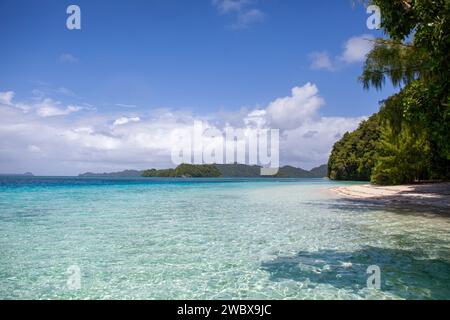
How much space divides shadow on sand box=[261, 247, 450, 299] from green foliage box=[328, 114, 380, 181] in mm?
63508

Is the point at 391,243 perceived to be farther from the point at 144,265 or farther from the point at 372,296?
the point at 144,265

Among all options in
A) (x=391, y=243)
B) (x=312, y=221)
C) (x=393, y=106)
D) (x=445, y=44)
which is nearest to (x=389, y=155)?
(x=393, y=106)

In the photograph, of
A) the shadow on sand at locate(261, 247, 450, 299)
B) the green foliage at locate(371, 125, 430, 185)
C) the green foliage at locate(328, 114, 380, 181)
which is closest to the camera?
the shadow on sand at locate(261, 247, 450, 299)

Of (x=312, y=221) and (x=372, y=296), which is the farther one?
(x=312, y=221)

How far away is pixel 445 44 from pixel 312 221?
8.44 meters

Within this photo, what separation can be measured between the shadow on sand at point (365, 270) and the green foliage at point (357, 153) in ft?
208

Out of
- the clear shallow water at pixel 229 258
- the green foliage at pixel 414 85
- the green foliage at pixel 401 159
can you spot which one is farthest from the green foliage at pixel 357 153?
the clear shallow water at pixel 229 258

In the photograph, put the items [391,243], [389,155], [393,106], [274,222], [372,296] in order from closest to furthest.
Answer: [372,296] → [391,243] → [274,222] → [393,106] → [389,155]

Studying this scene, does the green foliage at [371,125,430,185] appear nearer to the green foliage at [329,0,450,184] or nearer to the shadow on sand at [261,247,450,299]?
the green foliage at [329,0,450,184]

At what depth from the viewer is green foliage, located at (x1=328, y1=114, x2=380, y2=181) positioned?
69438 mm

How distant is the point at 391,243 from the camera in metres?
8.96

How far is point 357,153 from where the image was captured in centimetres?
7606

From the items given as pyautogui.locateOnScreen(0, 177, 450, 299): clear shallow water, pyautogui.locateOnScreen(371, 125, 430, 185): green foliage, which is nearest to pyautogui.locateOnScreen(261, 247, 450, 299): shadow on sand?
pyautogui.locateOnScreen(0, 177, 450, 299): clear shallow water

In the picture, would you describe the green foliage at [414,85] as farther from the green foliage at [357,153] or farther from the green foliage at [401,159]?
the green foliage at [357,153]
